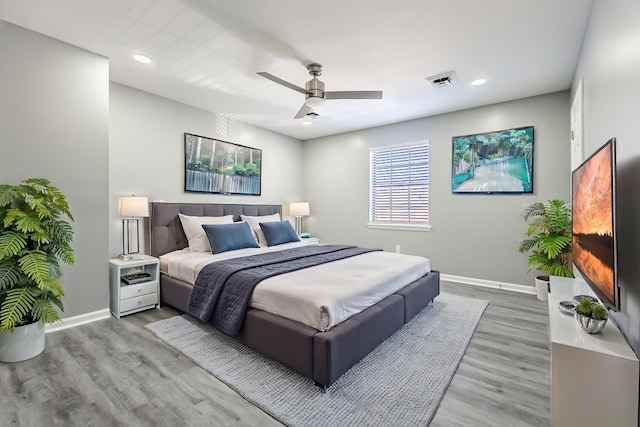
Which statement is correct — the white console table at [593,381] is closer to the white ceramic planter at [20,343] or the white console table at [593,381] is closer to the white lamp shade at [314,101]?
the white lamp shade at [314,101]

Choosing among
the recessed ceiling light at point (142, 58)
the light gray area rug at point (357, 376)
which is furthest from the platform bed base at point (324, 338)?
the recessed ceiling light at point (142, 58)

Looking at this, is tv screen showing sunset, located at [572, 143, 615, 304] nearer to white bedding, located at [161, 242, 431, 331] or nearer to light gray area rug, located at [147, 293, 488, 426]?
light gray area rug, located at [147, 293, 488, 426]

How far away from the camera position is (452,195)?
4.56m

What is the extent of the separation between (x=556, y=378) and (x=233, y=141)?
4.79 metres

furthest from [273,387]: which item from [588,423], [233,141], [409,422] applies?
[233,141]

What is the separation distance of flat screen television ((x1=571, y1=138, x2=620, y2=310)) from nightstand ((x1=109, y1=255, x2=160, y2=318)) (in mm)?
3816

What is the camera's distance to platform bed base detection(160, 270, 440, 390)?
184 centimetres

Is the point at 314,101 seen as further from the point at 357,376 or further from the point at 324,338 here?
the point at 357,376

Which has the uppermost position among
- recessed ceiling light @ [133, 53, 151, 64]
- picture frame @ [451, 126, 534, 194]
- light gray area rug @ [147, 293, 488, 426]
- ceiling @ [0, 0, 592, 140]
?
recessed ceiling light @ [133, 53, 151, 64]

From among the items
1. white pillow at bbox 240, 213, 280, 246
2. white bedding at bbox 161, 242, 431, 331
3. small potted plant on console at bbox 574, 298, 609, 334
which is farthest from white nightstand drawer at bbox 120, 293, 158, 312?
small potted plant on console at bbox 574, 298, 609, 334

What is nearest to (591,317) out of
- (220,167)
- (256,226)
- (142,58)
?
(256,226)

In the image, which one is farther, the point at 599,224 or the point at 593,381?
the point at 599,224

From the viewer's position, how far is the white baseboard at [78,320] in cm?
268

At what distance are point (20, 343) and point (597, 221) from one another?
12.8ft
